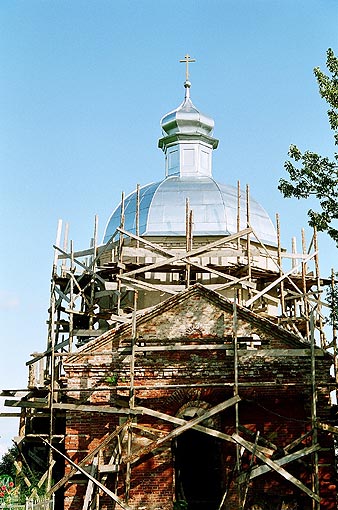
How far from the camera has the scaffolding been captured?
1192cm

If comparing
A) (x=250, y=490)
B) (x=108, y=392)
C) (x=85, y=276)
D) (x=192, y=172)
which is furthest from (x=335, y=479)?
(x=192, y=172)

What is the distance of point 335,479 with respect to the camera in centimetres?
1224

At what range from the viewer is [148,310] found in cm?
1312

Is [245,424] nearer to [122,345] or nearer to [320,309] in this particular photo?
[122,345]

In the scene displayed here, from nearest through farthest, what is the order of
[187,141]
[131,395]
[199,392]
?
[131,395]
[199,392]
[187,141]

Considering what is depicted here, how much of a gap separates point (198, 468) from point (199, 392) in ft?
9.27

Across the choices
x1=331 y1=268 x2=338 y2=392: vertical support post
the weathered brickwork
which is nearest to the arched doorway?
the weathered brickwork

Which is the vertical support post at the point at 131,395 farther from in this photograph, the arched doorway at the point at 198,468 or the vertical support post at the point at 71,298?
the vertical support post at the point at 71,298

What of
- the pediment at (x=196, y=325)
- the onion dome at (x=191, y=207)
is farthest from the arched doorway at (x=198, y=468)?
the onion dome at (x=191, y=207)

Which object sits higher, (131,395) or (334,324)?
(334,324)

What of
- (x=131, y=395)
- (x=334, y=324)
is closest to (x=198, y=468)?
(x=131, y=395)

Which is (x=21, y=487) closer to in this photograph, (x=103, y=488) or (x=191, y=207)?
(x=103, y=488)

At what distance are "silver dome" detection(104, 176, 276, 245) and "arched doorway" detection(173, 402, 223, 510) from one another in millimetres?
5461

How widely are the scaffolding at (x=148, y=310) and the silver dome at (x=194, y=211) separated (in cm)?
43
